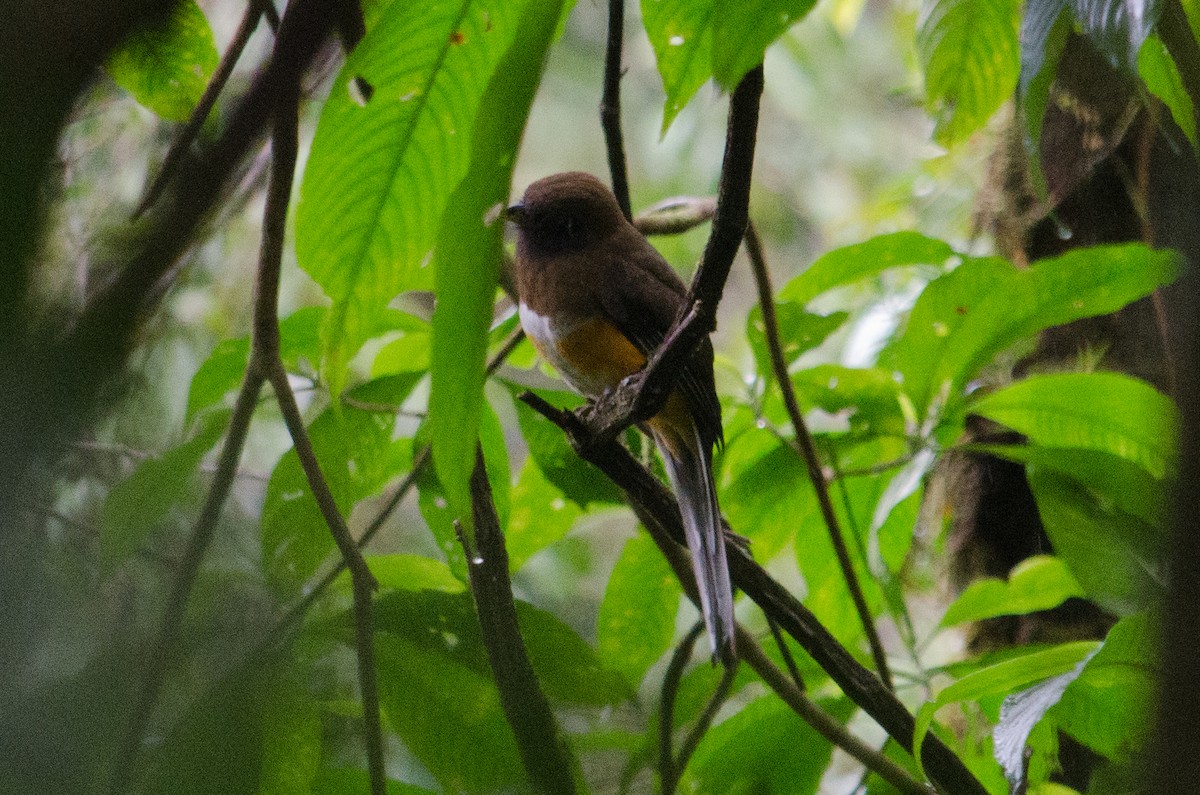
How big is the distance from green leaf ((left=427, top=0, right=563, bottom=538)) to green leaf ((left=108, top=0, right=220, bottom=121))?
3.49 feet

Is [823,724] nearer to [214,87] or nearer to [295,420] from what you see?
[295,420]

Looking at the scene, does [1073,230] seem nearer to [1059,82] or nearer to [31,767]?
[1059,82]

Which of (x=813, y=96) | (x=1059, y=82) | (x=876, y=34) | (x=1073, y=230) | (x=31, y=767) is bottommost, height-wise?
(x=31, y=767)

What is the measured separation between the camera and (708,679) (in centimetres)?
221

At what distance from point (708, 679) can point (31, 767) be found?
163 cm

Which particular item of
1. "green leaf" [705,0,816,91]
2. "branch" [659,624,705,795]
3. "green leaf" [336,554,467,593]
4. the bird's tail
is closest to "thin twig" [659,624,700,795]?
"branch" [659,624,705,795]

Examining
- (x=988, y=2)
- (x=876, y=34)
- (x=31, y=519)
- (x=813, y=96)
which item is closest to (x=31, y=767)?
(x=31, y=519)

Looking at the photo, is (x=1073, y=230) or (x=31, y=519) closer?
(x=31, y=519)

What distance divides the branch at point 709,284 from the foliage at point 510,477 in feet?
0.25

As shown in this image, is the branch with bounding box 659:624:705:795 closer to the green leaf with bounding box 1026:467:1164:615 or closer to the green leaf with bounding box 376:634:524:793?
the green leaf with bounding box 376:634:524:793

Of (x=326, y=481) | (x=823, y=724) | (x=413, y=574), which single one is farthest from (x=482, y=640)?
(x=823, y=724)

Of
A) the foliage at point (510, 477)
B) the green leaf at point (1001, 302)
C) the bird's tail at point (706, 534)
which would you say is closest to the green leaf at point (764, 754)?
the foliage at point (510, 477)

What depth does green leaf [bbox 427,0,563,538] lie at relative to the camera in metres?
0.77

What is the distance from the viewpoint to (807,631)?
5.79 ft
